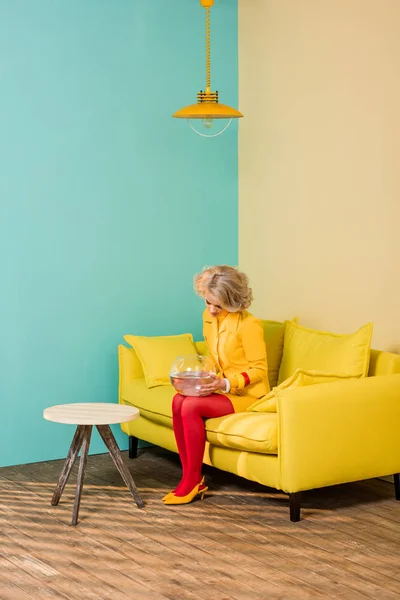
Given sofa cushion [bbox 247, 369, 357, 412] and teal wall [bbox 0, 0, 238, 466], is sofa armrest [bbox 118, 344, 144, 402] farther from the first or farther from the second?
sofa cushion [bbox 247, 369, 357, 412]

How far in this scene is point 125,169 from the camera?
535cm

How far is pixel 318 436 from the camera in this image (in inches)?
157

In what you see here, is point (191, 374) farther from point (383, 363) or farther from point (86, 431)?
point (383, 363)

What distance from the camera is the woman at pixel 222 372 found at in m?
4.33

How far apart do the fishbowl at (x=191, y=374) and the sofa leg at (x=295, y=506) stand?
2.31 feet

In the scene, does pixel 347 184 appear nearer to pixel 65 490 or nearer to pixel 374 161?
pixel 374 161

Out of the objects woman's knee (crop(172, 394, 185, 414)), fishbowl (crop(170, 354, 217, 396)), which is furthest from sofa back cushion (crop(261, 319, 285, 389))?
woman's knee (crop(172, 394, 185, 414))

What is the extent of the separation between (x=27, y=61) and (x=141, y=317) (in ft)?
5.37

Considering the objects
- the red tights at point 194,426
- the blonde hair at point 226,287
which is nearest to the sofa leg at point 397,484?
the red tights at point 194,426

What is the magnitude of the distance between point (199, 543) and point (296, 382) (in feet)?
2.82

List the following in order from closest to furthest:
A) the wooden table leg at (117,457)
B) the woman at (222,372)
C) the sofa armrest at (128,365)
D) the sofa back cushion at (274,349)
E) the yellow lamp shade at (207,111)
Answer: the wooden table leg at (117,457) < the woman at (222,372) < the yellow lamp shade at (207,111) < the sofa back cushion at (274,349) < the sofa armrest at (128,365)

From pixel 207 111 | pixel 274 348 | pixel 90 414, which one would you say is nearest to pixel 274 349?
pixel 274 348

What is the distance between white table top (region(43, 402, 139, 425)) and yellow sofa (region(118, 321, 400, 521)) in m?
0.43

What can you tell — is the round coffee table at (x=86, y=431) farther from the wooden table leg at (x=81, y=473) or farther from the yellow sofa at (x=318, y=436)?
the yellow sofa at (x=318, y=436)
